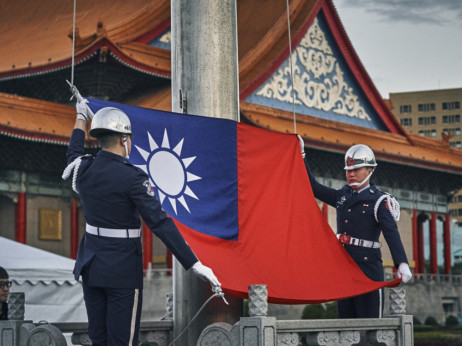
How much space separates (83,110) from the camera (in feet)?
18.9

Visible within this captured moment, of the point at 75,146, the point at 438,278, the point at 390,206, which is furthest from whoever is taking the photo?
the point at 438,278

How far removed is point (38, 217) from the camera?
23.1 metres

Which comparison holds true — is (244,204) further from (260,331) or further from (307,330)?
(260,331)

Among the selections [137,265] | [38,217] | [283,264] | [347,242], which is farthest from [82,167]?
[38,217]

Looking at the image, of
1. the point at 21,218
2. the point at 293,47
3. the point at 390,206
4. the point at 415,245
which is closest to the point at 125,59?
the point at 21,218

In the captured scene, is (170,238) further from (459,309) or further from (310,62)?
(459,309)

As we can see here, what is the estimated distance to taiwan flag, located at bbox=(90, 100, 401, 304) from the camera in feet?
20.2

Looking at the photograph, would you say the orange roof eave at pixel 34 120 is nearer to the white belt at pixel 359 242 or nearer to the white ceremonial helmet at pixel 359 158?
the white belt at pixel 359 242

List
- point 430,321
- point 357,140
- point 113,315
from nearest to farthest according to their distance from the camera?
point 113,315, point 430,321, point 357,140

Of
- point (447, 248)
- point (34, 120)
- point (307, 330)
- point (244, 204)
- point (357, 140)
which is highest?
point (357, 140)

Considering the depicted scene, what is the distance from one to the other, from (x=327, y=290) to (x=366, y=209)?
859 mm

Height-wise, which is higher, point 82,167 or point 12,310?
point 82,167

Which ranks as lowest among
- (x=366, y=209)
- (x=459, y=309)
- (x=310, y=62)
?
(x=459, y=309)

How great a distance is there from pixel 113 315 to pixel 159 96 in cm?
1930
